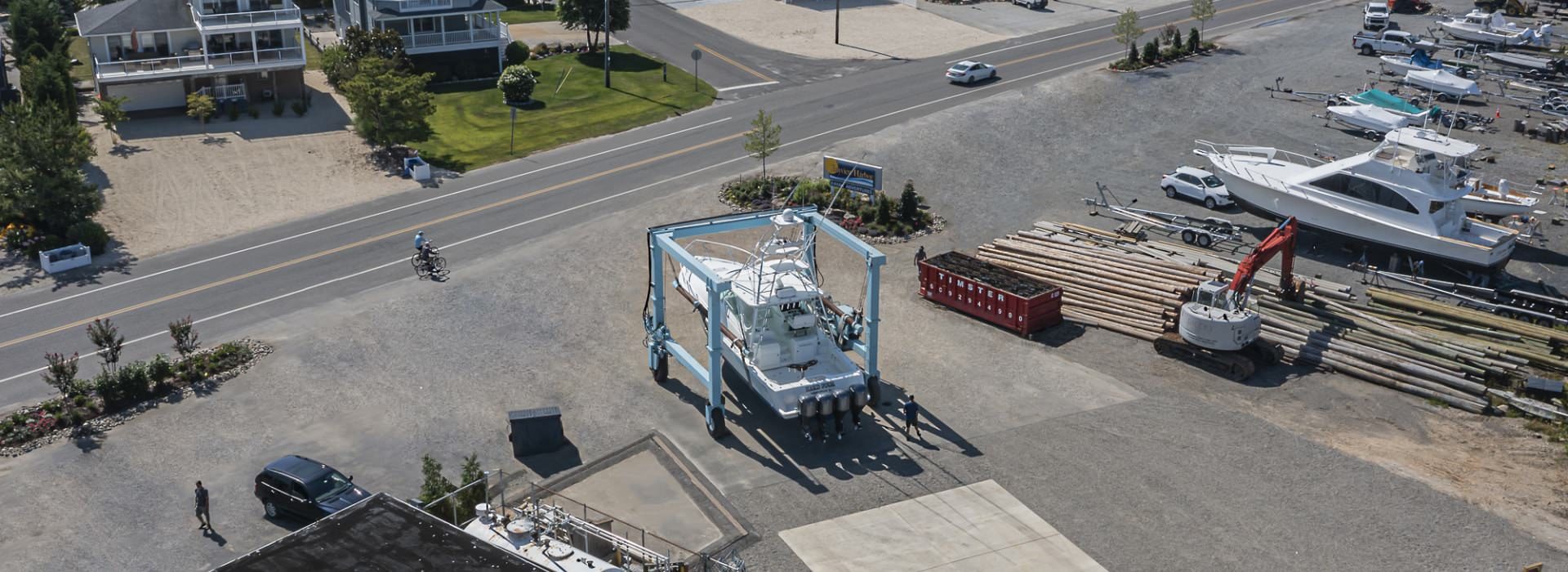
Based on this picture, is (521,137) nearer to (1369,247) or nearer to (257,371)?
(257,371)

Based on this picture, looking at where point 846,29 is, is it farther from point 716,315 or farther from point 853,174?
point 716,315

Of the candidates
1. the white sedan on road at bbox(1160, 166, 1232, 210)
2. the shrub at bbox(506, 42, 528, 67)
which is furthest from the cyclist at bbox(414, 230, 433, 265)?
the white sedan on road at bbox(1160, 166, 1232, 210)

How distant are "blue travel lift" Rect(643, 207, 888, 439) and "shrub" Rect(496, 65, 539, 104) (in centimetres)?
2905

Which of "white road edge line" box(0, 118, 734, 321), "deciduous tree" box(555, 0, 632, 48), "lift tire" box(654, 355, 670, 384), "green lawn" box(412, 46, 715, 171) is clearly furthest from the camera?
"deciduous tree" box(555, 0, 632, 48)

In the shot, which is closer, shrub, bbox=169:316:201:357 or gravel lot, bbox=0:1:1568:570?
gravel lot, bbox=0:1:1568:570

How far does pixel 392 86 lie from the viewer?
54438 millimetres

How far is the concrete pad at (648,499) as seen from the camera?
29156mm

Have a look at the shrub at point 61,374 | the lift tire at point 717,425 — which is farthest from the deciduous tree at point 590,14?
the lift tire at point 717,425

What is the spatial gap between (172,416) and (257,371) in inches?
118

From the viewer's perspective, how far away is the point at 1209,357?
37125 mm

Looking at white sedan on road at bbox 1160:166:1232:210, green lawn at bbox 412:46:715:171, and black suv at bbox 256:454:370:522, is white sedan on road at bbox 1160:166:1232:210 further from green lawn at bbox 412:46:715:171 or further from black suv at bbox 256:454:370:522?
black suv at bbox 256:454:370:522

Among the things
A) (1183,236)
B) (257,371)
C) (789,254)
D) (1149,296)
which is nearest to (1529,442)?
(1149,296)

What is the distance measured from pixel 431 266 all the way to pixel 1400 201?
33.2 metres

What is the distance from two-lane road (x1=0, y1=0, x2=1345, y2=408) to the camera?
40.3m
